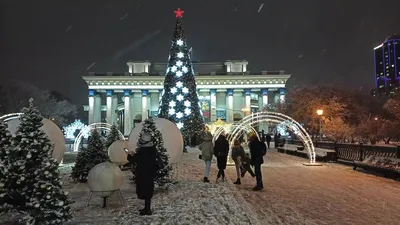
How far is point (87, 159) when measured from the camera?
14.9m

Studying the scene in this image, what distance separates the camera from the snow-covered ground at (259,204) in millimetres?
8315

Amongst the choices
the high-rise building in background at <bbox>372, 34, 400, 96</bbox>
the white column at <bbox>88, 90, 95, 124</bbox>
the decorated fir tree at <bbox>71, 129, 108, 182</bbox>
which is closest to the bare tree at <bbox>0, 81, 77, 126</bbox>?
the white column at <bbox>88, 90, 95, 124</bbox>

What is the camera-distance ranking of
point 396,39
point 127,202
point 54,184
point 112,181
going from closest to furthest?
point 54,184
point 112,181
point 127,202
point 396,39

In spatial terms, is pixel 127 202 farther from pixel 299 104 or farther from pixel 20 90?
pixel 20 90

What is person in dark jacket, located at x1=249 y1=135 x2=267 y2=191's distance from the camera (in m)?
12.9

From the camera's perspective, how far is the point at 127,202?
10.3m

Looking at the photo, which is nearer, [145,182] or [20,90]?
[145,182]

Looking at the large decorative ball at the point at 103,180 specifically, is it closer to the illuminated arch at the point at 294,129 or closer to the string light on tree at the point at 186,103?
the illuminated arch at the point at 294,129

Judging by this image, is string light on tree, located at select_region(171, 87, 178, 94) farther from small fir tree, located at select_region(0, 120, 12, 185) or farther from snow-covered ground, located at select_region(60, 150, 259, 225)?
small fir tree, located at select_region(0, 120, 12, 185)

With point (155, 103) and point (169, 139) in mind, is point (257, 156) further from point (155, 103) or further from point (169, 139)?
point (155, 103)

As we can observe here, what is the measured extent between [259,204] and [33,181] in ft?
18.9

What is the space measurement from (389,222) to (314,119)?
42244 mm

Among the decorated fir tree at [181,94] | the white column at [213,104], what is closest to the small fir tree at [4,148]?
the decorated fir tree at [181,94]

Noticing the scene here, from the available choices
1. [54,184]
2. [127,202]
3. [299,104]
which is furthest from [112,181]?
[299,104]
